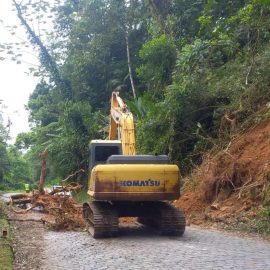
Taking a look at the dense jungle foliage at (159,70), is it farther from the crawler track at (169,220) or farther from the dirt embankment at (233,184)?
the crawler track at (169,220)

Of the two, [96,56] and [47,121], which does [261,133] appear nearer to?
[96,56]

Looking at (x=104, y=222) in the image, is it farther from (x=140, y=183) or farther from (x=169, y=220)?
(x=169, y=220)

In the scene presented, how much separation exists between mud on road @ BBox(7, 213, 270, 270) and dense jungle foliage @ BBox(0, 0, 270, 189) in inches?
181

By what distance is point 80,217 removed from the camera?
46.4ft

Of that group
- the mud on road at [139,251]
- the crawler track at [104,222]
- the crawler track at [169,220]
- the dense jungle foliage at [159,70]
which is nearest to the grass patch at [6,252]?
the mud on road at [139,251]

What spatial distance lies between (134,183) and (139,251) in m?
1.98

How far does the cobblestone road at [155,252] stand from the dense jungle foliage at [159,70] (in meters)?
4.58

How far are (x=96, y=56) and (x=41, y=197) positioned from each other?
1552 centimetres

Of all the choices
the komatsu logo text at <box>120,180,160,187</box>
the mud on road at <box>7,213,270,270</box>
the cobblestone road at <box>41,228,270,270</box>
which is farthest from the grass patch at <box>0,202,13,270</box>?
the komatsu logo text at <box>120,180,160,187</box>

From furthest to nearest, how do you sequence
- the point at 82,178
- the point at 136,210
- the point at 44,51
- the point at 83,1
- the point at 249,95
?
the point at 44,51
the point at 83,1
the point at 82,178
the point at 249,95
the point at 136,210

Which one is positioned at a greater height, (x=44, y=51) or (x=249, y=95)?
(x=44, y=51)

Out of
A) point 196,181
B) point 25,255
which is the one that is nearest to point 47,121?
point 196,181

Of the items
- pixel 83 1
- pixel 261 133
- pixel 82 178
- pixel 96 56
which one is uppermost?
pixel 83 1

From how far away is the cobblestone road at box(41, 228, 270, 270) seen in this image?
8156 millimetres
